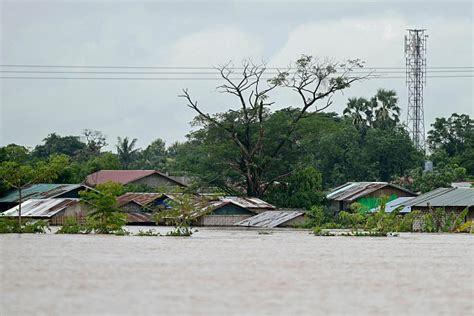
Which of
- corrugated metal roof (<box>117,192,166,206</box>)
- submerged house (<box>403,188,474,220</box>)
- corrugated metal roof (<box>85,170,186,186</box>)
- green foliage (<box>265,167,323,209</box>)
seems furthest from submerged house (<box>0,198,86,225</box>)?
submerged house (<box>403,188,474,220</box>)

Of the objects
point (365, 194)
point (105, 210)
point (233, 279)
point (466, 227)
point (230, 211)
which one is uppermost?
point (365, 194)

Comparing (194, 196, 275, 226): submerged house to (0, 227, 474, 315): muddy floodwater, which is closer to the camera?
(0, 227, 474, 315): muddy floodwater

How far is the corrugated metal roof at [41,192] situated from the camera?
62.3 meters

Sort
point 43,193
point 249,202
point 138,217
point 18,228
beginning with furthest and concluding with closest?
point 43,193
point 138,217
point 249,202
point 18,228

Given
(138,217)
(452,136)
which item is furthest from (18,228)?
(452,136)

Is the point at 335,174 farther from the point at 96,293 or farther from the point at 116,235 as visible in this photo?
the point at 96,293

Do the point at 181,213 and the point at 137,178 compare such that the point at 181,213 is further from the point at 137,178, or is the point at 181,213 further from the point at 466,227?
the point at 137,178

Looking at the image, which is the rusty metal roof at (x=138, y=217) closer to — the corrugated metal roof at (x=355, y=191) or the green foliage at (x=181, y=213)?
the corrugated metal roof at (x=355, y=191)

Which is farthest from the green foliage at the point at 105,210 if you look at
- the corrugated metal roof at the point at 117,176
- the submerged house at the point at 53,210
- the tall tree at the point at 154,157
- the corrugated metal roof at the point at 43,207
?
Result: the tall tree at the point at 154,157

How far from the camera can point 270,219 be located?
179 ft

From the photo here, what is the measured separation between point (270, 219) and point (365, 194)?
9134 millimetres

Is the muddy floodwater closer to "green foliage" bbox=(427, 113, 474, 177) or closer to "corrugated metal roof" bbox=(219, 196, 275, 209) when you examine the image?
"corrugated metal roof" bbox=(219, 196, 275, 209)

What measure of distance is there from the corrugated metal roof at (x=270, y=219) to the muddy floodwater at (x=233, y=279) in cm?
1982

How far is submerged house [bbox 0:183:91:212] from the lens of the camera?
6181 cm
